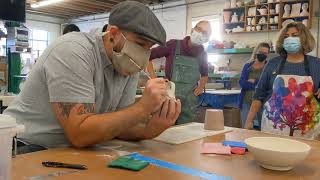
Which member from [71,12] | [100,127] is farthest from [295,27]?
[71,12]

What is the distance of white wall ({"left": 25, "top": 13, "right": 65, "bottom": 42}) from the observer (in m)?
12.4

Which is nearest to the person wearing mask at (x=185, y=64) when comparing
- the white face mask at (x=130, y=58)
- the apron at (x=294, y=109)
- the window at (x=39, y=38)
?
the apron at (x=294, y=109)

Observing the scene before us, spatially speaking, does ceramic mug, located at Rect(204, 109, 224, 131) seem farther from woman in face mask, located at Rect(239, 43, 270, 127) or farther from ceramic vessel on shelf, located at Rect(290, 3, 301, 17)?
ceramic vessel on shelf, located at Rect(290, 3, 301, 17)

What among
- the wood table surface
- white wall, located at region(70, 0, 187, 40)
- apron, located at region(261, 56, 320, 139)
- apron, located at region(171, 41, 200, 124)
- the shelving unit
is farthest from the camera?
white wall, located at region(70, 0, 187, 40)

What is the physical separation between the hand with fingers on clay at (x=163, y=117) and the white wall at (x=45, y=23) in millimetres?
11528

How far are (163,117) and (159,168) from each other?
0.39 m

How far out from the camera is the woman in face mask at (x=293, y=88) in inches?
96.6

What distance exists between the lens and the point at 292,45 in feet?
8.71

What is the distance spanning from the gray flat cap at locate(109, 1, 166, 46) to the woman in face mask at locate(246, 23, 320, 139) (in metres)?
1.48

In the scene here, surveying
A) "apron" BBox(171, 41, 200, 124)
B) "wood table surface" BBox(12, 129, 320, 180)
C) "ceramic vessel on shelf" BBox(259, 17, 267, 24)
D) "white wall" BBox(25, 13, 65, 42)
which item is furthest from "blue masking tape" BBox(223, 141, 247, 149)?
"white wall" BBox(25, 13, 65, 42)

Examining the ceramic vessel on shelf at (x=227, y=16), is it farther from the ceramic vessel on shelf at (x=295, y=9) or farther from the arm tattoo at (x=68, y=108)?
the arm tattoo at (x=68, y=108)

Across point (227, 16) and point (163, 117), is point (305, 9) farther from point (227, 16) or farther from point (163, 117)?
point (163, 117)

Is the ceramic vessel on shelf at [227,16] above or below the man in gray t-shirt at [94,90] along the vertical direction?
above

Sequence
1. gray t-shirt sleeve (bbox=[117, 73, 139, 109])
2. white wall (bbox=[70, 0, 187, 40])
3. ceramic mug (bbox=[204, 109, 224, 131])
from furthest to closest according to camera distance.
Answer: white wall (bbox=[70, 0, 187, 40]) → ceramic mug (bbox=[204, 109, 224, 131]) → gray t-shirt sleeve (bbox=[117, 73, 139, 109])
